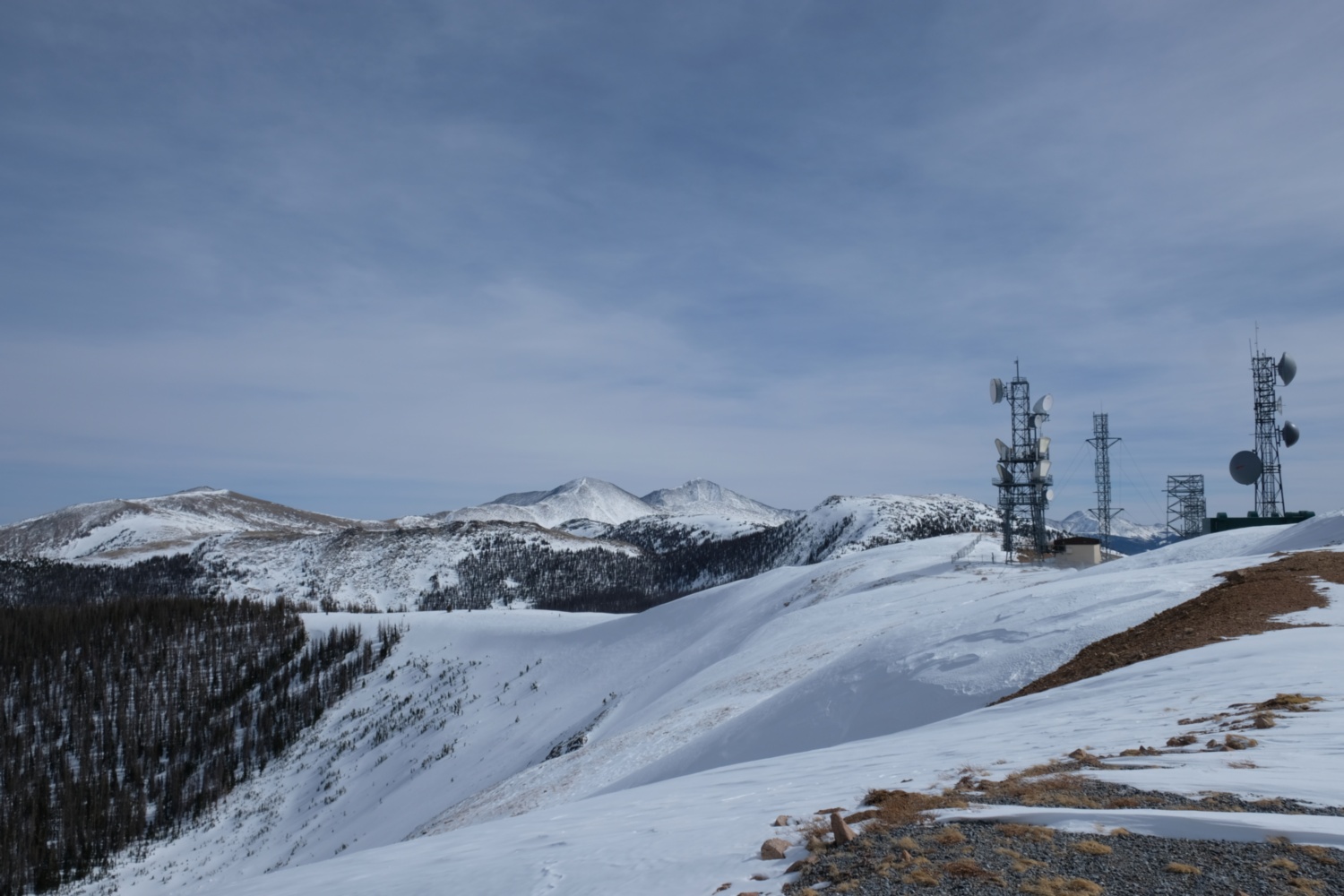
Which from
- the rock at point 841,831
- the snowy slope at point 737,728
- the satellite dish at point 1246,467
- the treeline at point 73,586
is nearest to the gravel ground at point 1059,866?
the rock at point 841,831

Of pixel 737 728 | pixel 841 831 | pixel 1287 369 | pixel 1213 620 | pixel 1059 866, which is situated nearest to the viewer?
pixel 1059 866

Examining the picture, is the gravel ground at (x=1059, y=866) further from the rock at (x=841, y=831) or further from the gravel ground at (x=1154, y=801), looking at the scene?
the gravel ground at (x=1154, y=801)

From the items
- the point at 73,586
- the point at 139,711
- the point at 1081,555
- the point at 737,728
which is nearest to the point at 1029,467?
the point at 1081,555

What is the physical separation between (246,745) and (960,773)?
74949mm

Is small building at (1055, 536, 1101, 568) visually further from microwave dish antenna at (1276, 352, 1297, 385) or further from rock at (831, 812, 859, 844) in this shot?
rock at (831, 812, 859, 844)

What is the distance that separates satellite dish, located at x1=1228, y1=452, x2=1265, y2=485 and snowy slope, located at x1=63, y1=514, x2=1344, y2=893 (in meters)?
7.37

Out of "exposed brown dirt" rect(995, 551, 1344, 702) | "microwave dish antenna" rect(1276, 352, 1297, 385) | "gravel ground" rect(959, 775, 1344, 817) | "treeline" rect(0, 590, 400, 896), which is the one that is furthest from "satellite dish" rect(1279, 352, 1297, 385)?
"treeline" rect(0, 590, 400, 896)

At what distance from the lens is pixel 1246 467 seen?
44.3 meters

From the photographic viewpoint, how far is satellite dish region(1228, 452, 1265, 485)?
44.1m

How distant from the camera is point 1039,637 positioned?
21.3 metres

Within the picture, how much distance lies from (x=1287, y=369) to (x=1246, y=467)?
5.73 metres

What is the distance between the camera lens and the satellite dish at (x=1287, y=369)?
42.7 meters

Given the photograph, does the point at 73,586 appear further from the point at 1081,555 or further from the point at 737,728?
the point at 737,728

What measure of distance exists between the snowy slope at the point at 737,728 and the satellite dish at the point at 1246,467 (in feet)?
24.2
